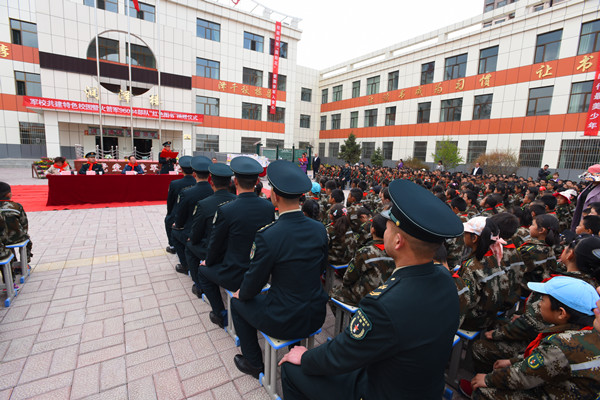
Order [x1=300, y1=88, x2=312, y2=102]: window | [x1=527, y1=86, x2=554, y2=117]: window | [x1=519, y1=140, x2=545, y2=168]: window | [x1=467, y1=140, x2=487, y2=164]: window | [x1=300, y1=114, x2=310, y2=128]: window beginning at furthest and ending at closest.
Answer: [x1=300, y1=114, x2=310, y2=128]: window → [x1=300, y1=88, x2=312, y2=102]: window → [x1=467, y1=140, x2=487, y2=164]: window → [x1=519, y1=140, x2=545, y2=168]: window → [x1=527, y1=86, x2=554, y2=117]: window

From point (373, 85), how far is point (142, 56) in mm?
20288

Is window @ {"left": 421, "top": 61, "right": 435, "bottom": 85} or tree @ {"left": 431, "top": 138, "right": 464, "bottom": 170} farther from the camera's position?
window @ {"left": 421, "top": 61, "right": 435, "bottom": 85}

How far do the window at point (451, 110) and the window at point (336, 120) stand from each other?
12.1 meters

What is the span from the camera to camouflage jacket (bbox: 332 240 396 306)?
8.69ft

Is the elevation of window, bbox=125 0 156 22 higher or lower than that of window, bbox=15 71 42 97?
higher

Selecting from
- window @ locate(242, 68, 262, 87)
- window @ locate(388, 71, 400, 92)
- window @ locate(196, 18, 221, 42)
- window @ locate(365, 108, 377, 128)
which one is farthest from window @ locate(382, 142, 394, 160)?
window @ locate(196, 18, 221, 42)

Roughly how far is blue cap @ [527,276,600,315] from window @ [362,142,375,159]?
92.2 ft

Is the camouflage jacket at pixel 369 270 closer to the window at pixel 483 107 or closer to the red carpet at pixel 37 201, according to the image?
the red carpet at pixel 37 201

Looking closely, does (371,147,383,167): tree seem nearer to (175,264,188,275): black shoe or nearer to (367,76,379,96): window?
(367,76,379,96): window

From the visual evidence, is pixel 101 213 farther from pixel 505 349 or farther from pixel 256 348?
pixel 505 349

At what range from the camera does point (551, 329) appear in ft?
5.90

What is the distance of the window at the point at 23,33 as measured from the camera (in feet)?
67.6

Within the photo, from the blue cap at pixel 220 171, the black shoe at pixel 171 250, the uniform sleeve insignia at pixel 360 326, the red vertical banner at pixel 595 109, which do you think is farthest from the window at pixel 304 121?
the uniform sleeve insignia at pixel 360 326

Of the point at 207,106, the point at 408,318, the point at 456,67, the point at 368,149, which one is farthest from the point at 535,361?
the point at 368,149
